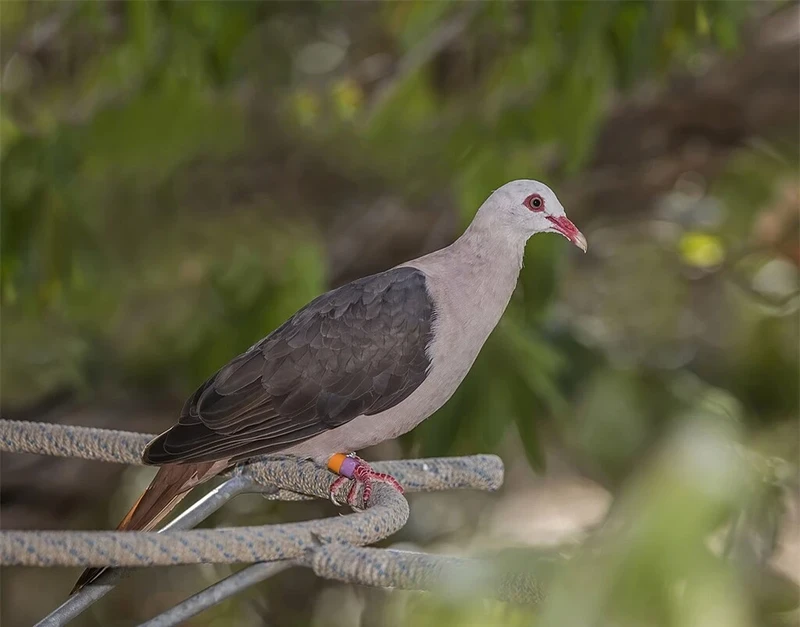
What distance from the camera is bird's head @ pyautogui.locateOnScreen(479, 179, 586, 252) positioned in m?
1.46

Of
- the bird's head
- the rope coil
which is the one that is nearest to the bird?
the bird's head

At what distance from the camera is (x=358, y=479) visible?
1.53 meters

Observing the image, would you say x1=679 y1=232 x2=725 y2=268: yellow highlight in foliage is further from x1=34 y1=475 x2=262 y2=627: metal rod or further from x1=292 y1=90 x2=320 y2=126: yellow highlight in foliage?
x1=34 y1=475 x2=262 y2=627: metal rod

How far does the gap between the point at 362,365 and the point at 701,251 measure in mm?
2512

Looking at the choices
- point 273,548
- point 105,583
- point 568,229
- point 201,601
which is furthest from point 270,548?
point 568,229

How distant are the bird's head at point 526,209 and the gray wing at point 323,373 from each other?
16 cm

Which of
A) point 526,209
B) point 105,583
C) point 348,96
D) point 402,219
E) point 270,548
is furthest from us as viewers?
point 348,96

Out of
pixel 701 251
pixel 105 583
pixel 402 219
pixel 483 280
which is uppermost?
pixel 483 280

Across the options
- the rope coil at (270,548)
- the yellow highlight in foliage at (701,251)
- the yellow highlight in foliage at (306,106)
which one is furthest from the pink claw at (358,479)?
the yellow highlight in foliage at (701,251)

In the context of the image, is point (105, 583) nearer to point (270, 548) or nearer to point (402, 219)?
point (270, 548)

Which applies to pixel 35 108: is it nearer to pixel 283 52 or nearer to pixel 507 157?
pixel 283 52

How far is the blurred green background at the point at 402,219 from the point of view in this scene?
232 cm

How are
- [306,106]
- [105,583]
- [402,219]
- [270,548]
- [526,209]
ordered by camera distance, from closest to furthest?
[270,548] < [105,583] < [526,209] < [402,219] < [306,106]

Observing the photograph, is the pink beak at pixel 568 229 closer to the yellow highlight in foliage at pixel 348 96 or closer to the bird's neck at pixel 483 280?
the bird's neck at pixel 483 280
